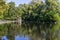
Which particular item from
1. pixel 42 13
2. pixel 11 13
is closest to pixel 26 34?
pixel 42 13

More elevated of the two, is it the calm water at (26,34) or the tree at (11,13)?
the calm water at (26,34)

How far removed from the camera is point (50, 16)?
168 feet

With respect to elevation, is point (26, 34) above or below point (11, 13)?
above

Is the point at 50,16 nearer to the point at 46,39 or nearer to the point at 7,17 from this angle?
the point at 7,17

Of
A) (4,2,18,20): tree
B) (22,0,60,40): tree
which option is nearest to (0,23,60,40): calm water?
(22,0,60,40): tree

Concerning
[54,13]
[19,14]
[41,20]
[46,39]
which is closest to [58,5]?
[54,13]

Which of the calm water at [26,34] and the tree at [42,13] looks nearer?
the calm water at [26,34]

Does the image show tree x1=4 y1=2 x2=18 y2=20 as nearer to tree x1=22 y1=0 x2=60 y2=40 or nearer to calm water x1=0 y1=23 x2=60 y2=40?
tree x1=22 y1=0 x2=60 y2=40

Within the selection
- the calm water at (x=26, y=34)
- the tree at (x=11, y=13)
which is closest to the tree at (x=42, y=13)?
the tree at (x=11, y=13)

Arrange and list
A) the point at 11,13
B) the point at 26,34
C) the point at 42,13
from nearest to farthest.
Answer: the point at 26,34 < the point at 42,13 < the point at 11,13

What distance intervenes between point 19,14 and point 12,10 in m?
2.70

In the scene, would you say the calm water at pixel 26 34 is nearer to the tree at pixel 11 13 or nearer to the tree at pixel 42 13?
the tree at pixel 42 13

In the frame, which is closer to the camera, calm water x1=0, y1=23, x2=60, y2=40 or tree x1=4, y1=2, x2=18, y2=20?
calm water x1=0, y1=23, x2=60, y2=40

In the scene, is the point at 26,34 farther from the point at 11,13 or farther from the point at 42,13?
the point at 11,13
